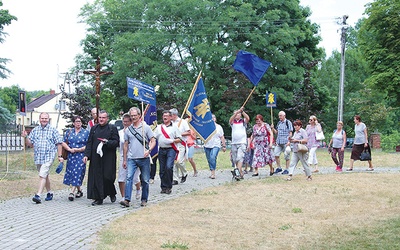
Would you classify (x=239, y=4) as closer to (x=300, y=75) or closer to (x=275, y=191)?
(x=300, y=75)

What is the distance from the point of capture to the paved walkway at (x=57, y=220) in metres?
7.38

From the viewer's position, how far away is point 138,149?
1097 centimetres

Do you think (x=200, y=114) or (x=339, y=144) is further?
(x=339, y=144)

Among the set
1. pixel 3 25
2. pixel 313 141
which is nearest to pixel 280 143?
pixel 313 141

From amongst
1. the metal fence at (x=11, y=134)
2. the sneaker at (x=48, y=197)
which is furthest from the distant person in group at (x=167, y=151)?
the metal fence at (x=11, y=134)

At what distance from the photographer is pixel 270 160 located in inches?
665

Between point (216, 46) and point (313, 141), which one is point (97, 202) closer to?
point (313, 141)

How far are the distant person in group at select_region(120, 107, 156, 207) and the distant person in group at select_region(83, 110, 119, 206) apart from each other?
0.43 metres

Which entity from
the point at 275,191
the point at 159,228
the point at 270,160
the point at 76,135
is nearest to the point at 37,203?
the point at 76,135

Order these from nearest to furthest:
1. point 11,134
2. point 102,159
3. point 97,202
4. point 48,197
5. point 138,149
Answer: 1. point 138,149
2. point 97,202
3. point 102,159
4. point 48,197
5. point 11,134

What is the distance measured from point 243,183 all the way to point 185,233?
677 cm

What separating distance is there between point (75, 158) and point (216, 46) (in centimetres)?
2980

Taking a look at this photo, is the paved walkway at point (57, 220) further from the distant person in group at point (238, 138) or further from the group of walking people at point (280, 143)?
the group of walking people at point (280, 143)

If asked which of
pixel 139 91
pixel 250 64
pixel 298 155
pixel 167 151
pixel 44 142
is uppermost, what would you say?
pixel 250 64
